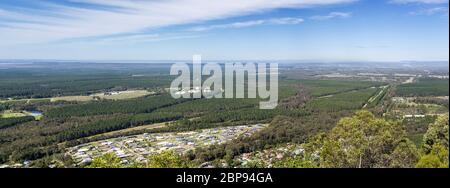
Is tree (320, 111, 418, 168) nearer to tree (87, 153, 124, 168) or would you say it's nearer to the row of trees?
the row of trees

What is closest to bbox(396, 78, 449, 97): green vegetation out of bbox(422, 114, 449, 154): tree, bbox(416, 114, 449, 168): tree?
bbox(422, 114, 449, 154): tree

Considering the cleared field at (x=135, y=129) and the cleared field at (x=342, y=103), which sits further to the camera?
the cleared field at (x=342, y=103)

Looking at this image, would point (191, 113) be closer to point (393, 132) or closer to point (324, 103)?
point (324, 103)

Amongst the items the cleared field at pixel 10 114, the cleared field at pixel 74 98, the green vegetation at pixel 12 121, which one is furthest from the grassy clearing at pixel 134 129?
the cleared field at pixel 74 98

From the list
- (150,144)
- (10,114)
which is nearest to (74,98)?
(10,114)

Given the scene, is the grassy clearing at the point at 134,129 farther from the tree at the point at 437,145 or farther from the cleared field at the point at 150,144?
the tree at the point at 437,145

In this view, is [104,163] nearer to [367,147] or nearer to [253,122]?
[367,147]
